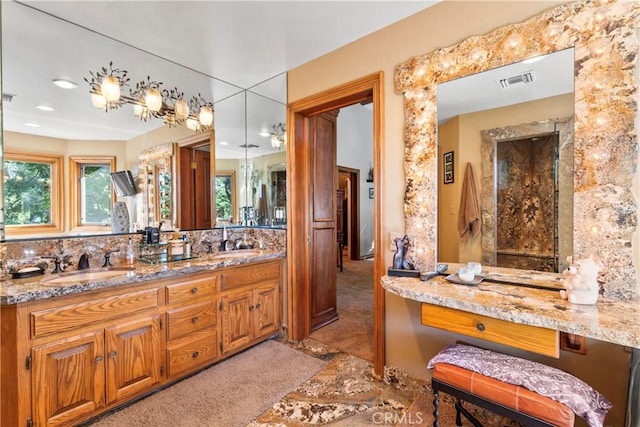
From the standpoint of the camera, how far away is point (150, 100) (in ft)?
8.41

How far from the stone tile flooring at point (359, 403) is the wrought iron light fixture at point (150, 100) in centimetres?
258

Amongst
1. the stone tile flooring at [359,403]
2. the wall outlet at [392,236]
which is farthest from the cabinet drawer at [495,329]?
the stone tile flooring at [359,403]

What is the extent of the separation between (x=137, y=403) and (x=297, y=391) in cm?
108

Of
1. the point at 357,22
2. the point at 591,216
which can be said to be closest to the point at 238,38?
the point at 357,22

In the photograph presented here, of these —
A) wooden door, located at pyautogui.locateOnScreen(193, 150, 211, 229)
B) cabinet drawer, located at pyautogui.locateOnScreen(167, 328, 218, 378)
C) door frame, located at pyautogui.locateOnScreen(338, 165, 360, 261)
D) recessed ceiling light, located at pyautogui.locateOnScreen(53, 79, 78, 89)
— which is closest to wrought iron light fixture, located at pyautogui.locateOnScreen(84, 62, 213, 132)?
recessed ceiling light, located at pyautogui.locateOnScreen(53, 79, 78, 89)

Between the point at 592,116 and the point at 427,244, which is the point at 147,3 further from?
the point at 592,116

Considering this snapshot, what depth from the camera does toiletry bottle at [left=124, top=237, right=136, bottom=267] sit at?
2.26 m

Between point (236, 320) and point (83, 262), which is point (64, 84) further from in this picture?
point (236, 320)

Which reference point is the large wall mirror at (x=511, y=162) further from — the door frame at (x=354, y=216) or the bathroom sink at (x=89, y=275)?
the door frame at (x=354, y=216)

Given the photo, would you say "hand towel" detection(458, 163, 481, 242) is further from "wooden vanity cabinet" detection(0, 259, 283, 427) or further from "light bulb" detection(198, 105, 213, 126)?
"light bulb" detection(198, 105, 213, 126)

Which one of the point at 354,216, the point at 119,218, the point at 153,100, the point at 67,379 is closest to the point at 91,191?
the point at 119,218

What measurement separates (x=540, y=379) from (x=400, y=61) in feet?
6.73

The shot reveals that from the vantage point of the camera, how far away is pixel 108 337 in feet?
5.82

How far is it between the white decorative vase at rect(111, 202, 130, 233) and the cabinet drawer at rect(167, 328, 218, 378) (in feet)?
3.40
